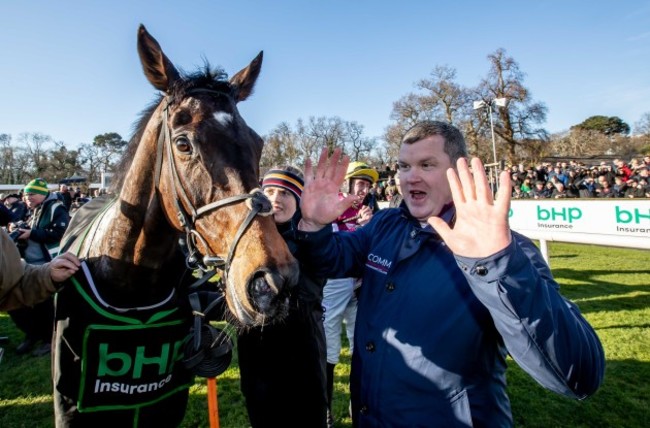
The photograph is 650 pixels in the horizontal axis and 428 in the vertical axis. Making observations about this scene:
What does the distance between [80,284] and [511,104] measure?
125 ft

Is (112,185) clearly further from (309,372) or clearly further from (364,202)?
(364,202)

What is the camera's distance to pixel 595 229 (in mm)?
7949

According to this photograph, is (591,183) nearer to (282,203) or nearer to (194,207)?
(282,203)

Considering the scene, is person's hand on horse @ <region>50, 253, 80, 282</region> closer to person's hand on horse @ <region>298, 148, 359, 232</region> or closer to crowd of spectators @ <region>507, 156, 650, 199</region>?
person's hand on horse @ <region>298, 148, 359, 232</region>

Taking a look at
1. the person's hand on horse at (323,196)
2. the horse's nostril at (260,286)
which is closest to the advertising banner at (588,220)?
the person's hand on horse at (323,196)

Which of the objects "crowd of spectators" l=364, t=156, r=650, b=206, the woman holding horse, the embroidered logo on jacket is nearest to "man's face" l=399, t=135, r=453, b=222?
the embroidered logo on jacket

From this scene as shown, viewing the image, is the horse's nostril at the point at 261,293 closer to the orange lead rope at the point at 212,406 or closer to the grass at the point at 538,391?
the grass at the point at 538,391

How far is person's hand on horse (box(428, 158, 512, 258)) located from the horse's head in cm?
68

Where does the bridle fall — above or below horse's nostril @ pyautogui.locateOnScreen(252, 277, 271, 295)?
above

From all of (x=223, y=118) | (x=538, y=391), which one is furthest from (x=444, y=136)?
(x=538, y=391)

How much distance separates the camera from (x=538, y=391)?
13.4 feet

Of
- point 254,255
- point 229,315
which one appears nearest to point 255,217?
point 254,255

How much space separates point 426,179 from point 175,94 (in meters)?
1.48

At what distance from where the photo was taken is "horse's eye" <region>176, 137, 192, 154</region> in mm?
1868
